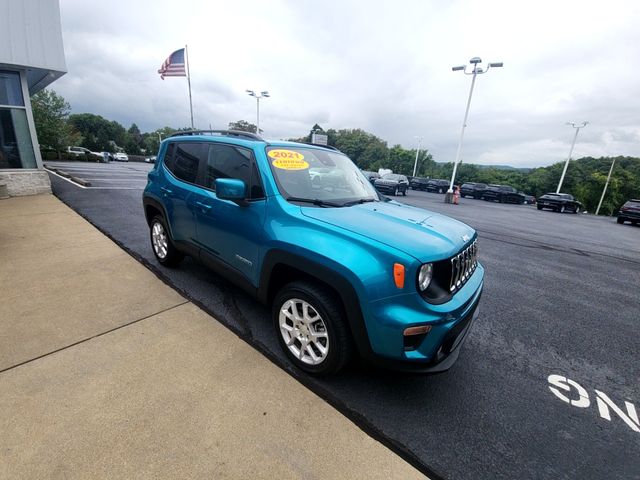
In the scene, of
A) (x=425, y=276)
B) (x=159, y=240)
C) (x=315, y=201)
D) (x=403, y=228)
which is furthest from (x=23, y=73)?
(x=425, y=276)

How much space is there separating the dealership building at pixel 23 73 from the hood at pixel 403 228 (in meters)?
9.79

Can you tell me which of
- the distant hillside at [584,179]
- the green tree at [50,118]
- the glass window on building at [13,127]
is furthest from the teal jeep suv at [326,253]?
the distant hillside at [584,179]

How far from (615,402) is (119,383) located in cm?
388

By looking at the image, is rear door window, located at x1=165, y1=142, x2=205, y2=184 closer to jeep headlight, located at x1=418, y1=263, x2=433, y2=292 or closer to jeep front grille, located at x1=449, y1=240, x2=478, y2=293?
jeep headlight, located at x1=418, y1=263, x2=433, y2=292

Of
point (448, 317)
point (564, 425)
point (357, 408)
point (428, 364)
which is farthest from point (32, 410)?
point (564, 425)

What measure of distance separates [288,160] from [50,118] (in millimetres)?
44927

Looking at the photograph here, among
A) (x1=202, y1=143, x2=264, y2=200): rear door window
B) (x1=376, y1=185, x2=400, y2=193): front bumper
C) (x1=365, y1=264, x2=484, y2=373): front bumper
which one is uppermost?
(x1=202, y1=143, x2=264, y2=200): rear door window

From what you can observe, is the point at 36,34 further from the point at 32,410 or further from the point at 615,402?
the point at 615,402

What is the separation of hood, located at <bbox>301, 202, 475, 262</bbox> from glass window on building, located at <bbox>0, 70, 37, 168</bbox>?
10604 mm

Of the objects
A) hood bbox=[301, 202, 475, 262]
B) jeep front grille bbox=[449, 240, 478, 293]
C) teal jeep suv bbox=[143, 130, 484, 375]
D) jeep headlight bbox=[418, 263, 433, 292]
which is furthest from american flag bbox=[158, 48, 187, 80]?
jeep headlight bbox=[418, 263, 433, 292]

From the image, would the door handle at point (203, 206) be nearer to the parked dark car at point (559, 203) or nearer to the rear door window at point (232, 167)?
the rear door window at point (232, 167)

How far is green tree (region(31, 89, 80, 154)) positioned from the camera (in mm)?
31672

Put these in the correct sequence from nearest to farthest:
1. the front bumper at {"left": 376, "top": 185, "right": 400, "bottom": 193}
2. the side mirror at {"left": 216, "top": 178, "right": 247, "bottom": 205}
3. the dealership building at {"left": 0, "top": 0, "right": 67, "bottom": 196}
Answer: the side mirror at {"left": 216, "top": 178, "right": 247, "bottom": 205} → the dealership building at {"left": 0, "top": 0, "right": 67, "bottom": 196} → the front bumper at {"left": 376, "top": 185, "right": 400, "bottom": 193}

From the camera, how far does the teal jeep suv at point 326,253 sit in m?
1.97
